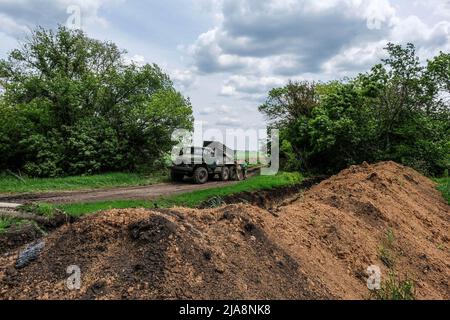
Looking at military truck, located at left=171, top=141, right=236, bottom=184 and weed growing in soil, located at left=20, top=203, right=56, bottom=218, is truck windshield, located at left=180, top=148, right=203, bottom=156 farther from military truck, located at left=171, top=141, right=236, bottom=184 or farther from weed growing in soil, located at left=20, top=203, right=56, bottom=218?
weed growing in soil, located at left=20, top=203, right=56, bottom=218

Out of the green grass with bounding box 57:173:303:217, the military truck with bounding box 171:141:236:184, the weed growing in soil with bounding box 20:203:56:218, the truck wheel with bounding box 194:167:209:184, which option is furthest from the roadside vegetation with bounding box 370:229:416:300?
the military truck with bounding box 171:141:236:184

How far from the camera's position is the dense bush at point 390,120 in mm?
23188

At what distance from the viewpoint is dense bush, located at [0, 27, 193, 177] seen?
64.5ft

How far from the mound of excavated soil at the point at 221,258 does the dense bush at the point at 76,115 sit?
45.9 feet

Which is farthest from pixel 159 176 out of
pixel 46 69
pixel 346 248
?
pixel 346 248

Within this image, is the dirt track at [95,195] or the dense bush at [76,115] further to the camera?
the dense bush at [76,115]

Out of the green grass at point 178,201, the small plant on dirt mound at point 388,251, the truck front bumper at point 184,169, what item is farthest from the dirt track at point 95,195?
the small plant on dirt mound at point 388,251

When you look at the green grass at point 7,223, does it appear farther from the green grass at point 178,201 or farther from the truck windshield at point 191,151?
the truck windshield at point 191,151

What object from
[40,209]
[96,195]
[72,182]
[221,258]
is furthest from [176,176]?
[221,258]

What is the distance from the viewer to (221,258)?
5246mm

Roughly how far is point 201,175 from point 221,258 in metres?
15.2

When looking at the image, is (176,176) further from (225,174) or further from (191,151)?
(225,174)

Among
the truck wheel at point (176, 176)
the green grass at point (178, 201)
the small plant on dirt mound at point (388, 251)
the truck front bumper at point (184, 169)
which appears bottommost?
the small plant on dirt mound at point (388, 251)
